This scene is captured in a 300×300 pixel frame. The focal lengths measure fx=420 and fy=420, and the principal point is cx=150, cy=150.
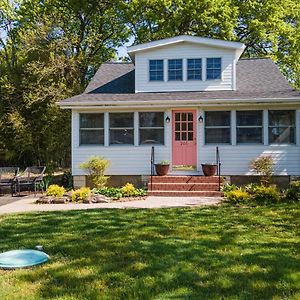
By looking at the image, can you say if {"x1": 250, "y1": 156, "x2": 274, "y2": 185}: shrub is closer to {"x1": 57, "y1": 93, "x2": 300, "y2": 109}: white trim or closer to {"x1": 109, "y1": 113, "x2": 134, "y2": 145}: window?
{"x1": 57, "y1": 93, "x2": 300, "y2": 109}: white trim

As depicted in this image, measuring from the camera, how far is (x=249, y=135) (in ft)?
49.8

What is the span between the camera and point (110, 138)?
15.7 m

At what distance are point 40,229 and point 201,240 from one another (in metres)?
3.13

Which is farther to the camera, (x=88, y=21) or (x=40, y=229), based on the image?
(x=88, y=21)

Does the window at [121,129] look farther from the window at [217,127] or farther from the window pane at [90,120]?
the window at [217,127]

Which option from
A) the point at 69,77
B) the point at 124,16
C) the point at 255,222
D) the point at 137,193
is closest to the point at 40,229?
the point at 255,222

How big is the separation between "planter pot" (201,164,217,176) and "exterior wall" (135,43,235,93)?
10.4 feet

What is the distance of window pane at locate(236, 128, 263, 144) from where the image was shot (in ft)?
49.7

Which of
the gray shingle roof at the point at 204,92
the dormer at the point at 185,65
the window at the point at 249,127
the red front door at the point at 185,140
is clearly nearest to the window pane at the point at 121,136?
the gray shingle roof at the point at 204,92

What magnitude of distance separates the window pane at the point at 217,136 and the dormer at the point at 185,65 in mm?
1715

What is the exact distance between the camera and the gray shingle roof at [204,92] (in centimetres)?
1505

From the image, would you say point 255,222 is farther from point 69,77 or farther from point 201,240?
point 69,77

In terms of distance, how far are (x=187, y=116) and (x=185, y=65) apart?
2.05m

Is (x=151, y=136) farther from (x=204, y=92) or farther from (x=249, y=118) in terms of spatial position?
(x=249, y=118)
